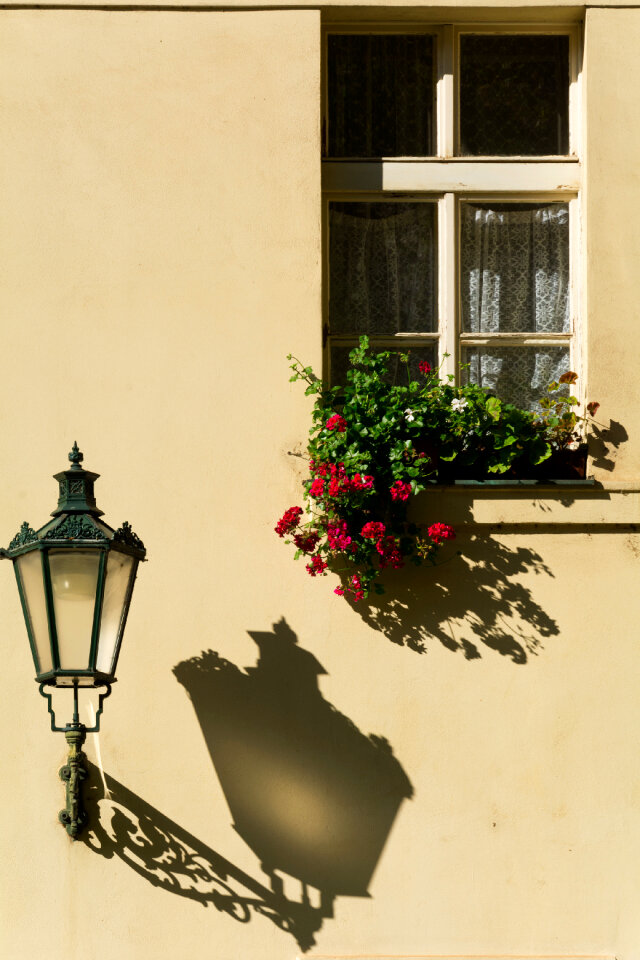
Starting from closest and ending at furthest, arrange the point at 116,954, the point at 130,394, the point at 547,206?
the point at 116,954 → the point at 130,394 → the point at 547,206

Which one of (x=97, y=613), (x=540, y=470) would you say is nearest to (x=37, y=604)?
(x=97, y=613)

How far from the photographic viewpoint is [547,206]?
523cm

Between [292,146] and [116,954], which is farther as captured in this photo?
[292,146]

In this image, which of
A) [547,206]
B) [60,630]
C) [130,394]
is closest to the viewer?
[60,630]

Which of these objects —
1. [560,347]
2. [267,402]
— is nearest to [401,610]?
[267,402]

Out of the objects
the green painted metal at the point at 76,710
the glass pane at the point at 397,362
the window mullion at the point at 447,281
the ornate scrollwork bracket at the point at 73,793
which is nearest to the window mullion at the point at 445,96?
the window mullion at the point at 447,281

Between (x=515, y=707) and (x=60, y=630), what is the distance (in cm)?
165

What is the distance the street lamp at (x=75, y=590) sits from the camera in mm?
4141

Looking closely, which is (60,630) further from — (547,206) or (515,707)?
(547,206)

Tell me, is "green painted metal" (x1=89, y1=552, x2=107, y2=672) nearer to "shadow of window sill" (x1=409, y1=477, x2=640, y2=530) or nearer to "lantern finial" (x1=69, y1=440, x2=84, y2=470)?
"lantern finial" (x1=69, y1=440, x2=84, y2=470)

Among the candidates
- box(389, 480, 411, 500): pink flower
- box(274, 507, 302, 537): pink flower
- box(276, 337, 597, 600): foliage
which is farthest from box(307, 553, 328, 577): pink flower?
box(389, 480, 411, 500): pink flower

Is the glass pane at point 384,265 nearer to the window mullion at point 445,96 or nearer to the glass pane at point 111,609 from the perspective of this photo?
the window mullion at point 445,96

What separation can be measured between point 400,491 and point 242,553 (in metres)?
0.66

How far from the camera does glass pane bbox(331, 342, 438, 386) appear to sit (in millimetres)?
5109
